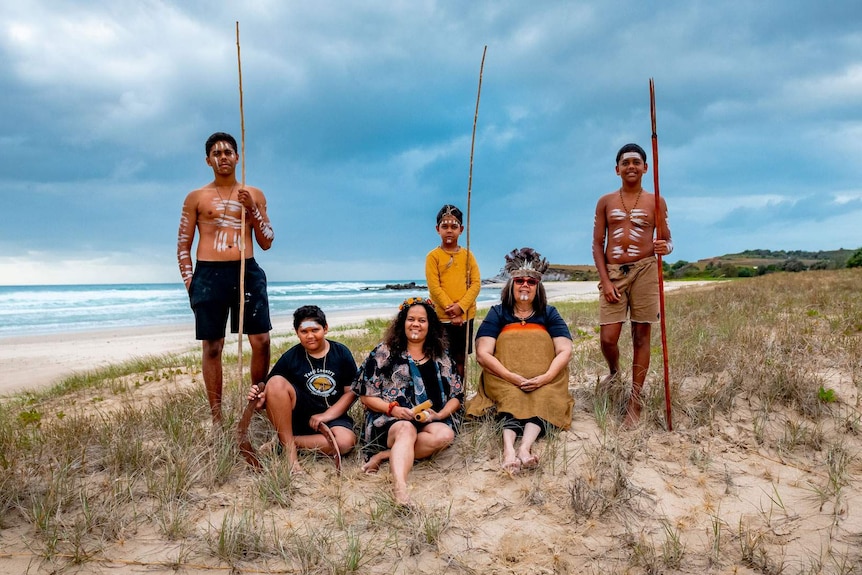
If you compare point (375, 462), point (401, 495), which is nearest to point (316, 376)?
point (375, 462)

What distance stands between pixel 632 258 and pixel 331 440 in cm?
265

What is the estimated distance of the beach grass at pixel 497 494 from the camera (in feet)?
8.79

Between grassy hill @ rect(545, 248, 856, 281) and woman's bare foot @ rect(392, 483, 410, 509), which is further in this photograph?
grassy hill @ rect(545, 248, 856, 281)

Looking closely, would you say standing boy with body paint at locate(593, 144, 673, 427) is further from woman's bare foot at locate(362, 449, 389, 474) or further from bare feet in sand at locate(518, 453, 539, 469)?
woman's bare foot at locate(362, 449, 389, 474)

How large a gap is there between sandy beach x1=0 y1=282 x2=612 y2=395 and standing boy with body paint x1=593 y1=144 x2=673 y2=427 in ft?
26.4

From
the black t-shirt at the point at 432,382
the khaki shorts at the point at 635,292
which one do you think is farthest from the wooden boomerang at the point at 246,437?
the khaki shorts at the point at 635,292

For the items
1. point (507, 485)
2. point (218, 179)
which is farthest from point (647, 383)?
point (218, 179)

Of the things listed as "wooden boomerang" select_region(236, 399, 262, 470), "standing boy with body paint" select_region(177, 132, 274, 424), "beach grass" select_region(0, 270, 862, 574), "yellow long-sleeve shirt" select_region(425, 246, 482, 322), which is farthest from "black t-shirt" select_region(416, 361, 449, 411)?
"standing boy with body paint" select_region(177, 132, 274, 424)

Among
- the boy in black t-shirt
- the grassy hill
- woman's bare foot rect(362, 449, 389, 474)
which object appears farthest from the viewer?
the grassy hill

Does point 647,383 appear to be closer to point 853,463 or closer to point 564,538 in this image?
point 853,463

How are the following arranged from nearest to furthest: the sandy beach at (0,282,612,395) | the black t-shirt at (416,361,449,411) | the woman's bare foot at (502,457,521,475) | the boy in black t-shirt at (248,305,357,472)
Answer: the woman's bare foot at (502,457,521,475) → the boy in black t-shirt at (248,305,357,472) → the black t-shirt at (416,361,449,411) → the sandy beach at (0,282,612,395)

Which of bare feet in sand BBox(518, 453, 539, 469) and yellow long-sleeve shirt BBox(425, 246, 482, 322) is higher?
yellow long-sleeve shirt BBox(425, 246, 482, 322)

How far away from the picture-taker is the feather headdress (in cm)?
418

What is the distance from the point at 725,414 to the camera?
414 cm
